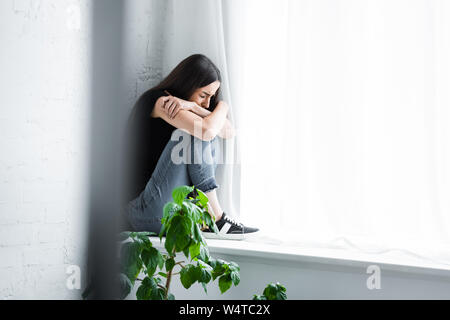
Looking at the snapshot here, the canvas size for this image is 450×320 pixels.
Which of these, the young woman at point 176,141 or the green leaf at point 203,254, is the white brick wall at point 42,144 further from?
the green leaf at point 203,254

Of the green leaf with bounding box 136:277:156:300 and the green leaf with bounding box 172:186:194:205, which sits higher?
the green leaf with bounding box 172:186:194:205

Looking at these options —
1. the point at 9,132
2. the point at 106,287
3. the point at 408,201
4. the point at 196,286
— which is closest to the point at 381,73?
the point at 408,201

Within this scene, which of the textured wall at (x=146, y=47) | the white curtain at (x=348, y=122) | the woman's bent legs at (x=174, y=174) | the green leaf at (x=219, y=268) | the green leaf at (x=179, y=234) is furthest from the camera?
the textured wall at (x=146, y=47)

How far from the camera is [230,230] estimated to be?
161 cm

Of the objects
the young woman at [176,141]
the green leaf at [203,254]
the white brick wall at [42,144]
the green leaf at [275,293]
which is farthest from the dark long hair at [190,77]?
the green leaf at [275,293]

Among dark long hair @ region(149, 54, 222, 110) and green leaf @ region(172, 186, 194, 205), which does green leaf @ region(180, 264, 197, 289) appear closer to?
green leaf @ region(172, 186, 194, 205)

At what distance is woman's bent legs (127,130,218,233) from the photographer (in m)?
1.58

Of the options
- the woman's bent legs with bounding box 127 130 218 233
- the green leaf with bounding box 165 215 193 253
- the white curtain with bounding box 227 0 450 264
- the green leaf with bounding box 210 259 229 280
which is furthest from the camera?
the woman's bent legs with bounding box 127 130 218 233

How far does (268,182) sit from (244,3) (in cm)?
70

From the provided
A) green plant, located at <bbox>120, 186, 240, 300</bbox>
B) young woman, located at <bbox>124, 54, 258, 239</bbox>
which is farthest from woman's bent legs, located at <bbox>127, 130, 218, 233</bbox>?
green plant, located at <bbox>120, 186, 240, 300</bbox>

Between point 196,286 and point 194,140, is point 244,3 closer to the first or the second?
point 194,140

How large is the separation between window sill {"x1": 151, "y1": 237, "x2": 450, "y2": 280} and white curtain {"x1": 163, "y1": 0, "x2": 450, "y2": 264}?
0.08 metres

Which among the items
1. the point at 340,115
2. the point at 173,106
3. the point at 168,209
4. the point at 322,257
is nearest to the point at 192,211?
the point at 168,209

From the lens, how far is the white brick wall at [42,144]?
1.22 metres
